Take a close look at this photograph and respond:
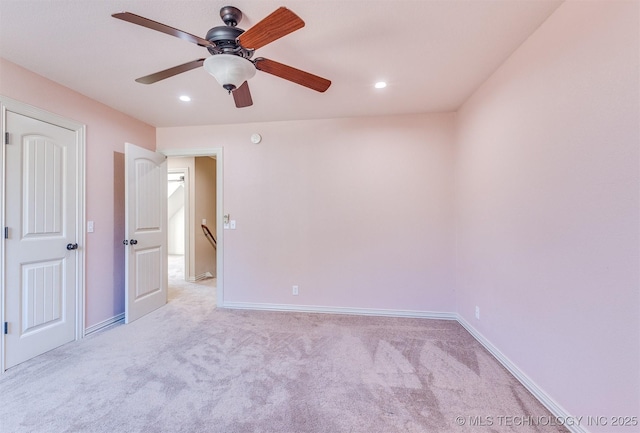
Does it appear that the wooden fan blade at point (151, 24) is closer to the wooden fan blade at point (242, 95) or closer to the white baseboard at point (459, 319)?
the wooden fan blade at point (242, 95)

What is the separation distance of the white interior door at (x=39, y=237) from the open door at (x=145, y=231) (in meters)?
0.47

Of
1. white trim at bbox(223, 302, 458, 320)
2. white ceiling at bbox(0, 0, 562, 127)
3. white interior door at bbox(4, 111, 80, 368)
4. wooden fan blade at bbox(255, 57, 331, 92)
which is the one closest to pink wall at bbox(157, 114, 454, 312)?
white trim at bbox(223, 302, 458, 320)

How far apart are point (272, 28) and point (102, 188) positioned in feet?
9.03

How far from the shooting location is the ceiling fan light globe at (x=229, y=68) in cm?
145

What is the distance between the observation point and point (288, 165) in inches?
133

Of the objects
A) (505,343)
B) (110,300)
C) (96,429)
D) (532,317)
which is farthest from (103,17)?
(505,343)

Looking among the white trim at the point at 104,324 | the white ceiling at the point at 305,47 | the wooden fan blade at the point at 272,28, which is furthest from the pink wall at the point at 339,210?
the wooden fan blade at the point at 272,28

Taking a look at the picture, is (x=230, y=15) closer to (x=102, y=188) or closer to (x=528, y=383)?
(x=102, y=188)

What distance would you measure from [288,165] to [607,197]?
9.34 ft

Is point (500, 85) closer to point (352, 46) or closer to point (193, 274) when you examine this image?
point (352, 46)

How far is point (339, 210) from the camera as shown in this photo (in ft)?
10.8

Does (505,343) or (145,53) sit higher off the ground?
(145,53)

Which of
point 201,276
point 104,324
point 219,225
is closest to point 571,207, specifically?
point 219,225

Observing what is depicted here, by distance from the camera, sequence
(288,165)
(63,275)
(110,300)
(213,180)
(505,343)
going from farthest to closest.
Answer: (213,180), (288,165), (110,300), (63,275), (505,343)
